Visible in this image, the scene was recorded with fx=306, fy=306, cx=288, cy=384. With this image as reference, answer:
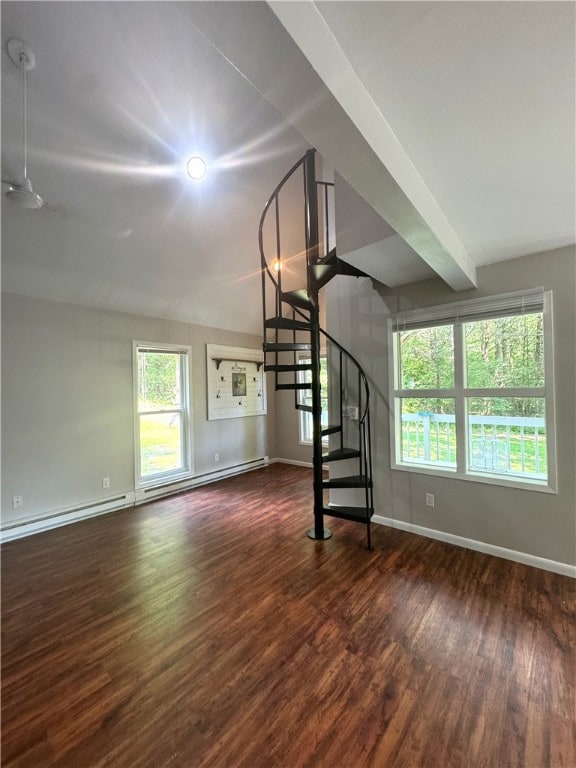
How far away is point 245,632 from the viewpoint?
187cm

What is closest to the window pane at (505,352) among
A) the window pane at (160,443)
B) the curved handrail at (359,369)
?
the curved handrail at (359,369)

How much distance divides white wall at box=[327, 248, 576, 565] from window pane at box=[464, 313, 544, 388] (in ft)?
0.47

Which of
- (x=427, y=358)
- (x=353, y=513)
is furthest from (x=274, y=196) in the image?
(x=353, y=513)

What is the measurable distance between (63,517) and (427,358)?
4.34 meters

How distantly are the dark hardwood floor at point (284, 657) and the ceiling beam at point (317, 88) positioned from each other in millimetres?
2358

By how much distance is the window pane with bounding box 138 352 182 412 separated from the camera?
4.32 m

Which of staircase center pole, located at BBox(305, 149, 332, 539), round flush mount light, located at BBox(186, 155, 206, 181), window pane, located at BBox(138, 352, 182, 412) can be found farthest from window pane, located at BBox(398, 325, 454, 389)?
window pane, located at BBox(138, 352, 182, 412)

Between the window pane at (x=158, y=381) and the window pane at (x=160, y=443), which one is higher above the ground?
the window pane at (x=158, y=381)

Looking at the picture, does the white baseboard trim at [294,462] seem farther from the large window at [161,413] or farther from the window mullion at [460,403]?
the window mullion at [460,403]

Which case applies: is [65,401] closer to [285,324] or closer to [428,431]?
[285,324]

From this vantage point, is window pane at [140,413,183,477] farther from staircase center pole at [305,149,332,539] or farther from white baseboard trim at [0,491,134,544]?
staircase center pole at [305,149,332,539]

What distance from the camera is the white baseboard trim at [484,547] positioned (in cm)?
239

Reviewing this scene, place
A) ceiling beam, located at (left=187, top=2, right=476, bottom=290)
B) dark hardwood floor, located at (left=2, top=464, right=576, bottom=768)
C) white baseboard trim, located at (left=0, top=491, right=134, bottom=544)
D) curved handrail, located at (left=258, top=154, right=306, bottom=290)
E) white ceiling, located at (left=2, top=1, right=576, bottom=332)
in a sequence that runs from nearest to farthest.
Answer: ceiling beam, located at (left=187, top=2, right=476, bottom=290)
white ceiling, located at (left=2, top=1, right=576, bottom=332)
dark hardwood floor, located at (left=2, top=464, right=576, bottom=768)
curved handrail, located at (left=258, top=154, right=306, bottom=290)
white baseboard trim, located at (left=0, top=491, right=134, bottom=544)

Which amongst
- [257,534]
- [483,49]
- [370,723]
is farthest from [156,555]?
[483,49]
